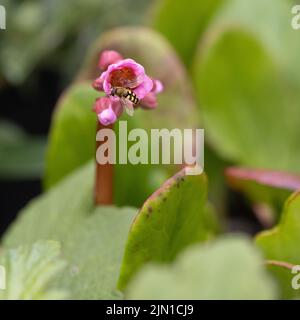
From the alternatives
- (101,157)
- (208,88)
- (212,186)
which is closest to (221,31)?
(208,88)

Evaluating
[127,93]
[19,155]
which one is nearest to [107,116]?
[127,93]

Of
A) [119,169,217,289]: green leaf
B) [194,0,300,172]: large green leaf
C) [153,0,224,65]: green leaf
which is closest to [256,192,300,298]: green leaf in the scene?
[119,169,217,289]: green leaf

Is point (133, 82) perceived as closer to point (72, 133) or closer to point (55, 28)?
point (72, 133)

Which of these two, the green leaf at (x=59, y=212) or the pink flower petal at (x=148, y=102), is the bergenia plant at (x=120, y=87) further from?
the green leaf at (x=59, y=212)

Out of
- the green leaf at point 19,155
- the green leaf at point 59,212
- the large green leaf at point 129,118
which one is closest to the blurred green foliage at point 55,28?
the green leaf at point 19,155

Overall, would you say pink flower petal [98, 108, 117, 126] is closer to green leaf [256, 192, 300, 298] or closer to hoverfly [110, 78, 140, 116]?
hoverfly [110, 78, 140, 116]

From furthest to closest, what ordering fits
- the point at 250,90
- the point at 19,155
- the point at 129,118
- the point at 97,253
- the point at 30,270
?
the point at 19,155
the point at 250,90
the point at 129,118
the point at 97,253
the point at 30,270
